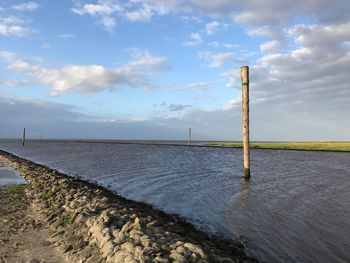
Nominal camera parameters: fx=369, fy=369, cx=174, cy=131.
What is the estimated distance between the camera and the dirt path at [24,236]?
31.3ft

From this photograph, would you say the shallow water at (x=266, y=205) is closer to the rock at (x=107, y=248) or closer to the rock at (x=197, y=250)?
the rock at (x=197, y=250)

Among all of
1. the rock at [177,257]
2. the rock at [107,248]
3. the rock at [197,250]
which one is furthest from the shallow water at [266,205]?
the rock at [107,248]

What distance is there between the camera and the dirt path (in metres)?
9.55

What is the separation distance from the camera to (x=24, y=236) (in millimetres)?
11453

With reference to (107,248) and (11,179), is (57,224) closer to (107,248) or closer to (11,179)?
(107,248)

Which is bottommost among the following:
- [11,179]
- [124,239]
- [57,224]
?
[57,224]

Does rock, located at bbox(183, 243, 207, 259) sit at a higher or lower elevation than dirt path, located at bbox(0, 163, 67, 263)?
higher

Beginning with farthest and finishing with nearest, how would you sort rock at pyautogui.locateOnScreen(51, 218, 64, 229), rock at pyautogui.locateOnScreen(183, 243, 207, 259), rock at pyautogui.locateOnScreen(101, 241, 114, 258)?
rock at pyautogui.locateOnScreen(51, 218, 64, 229) < rock at pyautogui.locateOnScreen(101, 241, 114, 258) < rock at pyautogui.locateOnScreen(183, 243, 207, 259)

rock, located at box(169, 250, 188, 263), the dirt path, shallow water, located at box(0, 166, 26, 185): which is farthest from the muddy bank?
shallow water, located at box(0, 166, 26, 185)

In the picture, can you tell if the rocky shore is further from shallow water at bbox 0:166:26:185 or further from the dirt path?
shallow water at bbox 0:166:26:185

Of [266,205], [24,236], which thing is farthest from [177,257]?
[266,205]

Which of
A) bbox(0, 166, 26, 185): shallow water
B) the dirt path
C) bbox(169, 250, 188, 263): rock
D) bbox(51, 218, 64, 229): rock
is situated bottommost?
the dirt path

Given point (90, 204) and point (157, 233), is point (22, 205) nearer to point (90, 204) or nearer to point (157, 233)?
point (90, 204)

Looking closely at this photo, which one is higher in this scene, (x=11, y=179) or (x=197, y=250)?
(x=197, y=250)
